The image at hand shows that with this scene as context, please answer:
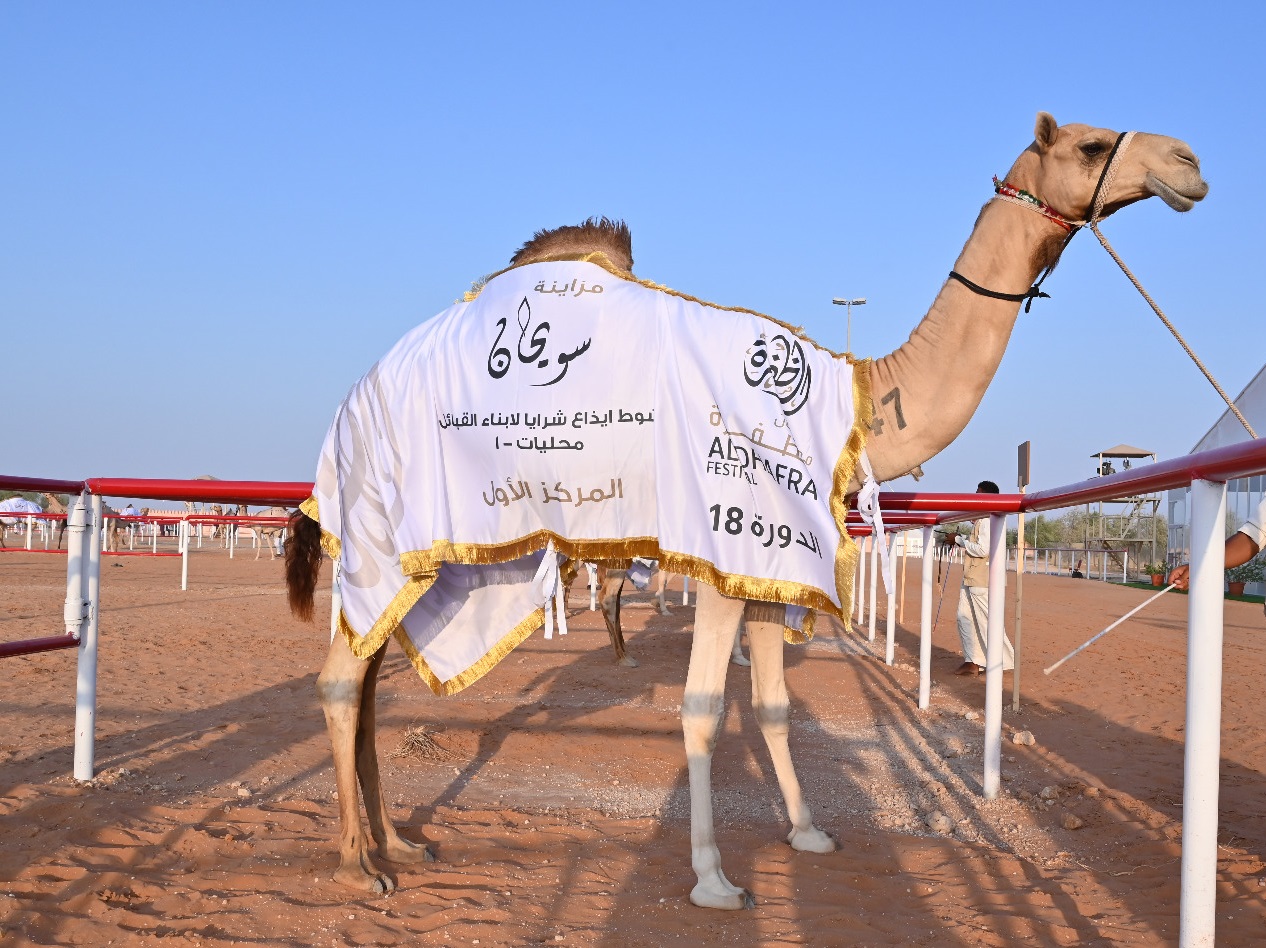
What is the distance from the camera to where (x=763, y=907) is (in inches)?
144

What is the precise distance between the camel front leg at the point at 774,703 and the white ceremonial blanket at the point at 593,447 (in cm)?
33

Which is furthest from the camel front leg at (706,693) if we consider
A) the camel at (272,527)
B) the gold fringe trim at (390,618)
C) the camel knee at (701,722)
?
the camel at (272,527)

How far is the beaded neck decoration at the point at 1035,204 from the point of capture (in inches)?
155

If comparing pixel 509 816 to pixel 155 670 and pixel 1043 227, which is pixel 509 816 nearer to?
pixel 1043 227

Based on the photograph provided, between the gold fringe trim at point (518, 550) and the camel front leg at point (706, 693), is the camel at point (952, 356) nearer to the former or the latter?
the camel front leg at point (706, 693)

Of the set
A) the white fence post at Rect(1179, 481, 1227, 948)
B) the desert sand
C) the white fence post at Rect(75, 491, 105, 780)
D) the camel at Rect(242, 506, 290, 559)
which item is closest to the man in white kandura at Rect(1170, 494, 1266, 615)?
the desert sand

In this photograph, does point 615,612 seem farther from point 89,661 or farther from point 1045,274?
point 1045,274

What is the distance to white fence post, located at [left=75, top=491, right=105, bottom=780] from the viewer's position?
5.09 metres

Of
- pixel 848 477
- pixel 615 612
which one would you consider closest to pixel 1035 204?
pixel 848 477

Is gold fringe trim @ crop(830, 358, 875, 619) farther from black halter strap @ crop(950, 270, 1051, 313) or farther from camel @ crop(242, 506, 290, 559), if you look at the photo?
camel @ crop(242, 506, 290, 559)

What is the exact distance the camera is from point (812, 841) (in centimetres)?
435

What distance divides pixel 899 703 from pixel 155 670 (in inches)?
253

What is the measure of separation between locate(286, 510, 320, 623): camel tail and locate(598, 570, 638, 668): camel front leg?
6109mm

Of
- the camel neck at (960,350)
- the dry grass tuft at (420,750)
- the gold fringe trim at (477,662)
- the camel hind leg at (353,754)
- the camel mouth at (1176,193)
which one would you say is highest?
the camel mouth at (1176,193)
